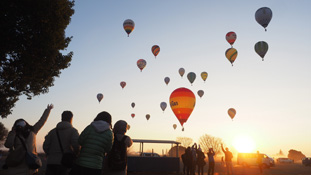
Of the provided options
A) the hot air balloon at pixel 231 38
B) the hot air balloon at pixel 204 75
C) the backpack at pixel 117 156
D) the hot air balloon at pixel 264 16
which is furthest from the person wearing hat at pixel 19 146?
the hot air balloon at pixel 204 75

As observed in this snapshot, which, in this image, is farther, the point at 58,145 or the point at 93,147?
the point at 58,145

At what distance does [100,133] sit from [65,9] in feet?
40.2

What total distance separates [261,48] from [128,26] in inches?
595

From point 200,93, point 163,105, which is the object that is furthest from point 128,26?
point 163,105

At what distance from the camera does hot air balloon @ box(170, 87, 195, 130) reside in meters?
24.8

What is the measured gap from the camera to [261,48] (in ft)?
86.9

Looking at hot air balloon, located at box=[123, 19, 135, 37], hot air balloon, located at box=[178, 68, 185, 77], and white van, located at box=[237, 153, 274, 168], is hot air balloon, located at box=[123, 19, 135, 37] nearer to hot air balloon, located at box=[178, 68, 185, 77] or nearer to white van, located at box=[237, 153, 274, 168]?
hot air balloon, located at box=[178, 68, 185, 77]

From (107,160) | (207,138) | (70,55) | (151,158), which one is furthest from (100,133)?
(207,138)

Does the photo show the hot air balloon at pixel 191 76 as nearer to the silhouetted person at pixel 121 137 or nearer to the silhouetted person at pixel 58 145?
the silhouetted person at pixel 121 137

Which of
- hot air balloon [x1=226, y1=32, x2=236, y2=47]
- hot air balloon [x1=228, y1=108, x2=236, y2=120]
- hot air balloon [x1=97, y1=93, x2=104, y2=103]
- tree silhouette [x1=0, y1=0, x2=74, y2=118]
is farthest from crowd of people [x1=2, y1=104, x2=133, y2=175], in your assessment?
hot air balloon [x1=228, y1=108, x2=236, y2=120]

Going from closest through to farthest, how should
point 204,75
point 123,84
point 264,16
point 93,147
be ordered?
point 93,147 < point 264,16 < point 204,75 < point 123,84

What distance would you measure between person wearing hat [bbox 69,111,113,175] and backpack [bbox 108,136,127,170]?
0.66m

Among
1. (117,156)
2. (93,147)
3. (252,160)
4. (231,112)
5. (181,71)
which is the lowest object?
(252,160)

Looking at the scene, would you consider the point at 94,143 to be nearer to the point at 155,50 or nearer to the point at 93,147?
the point at 93,147
